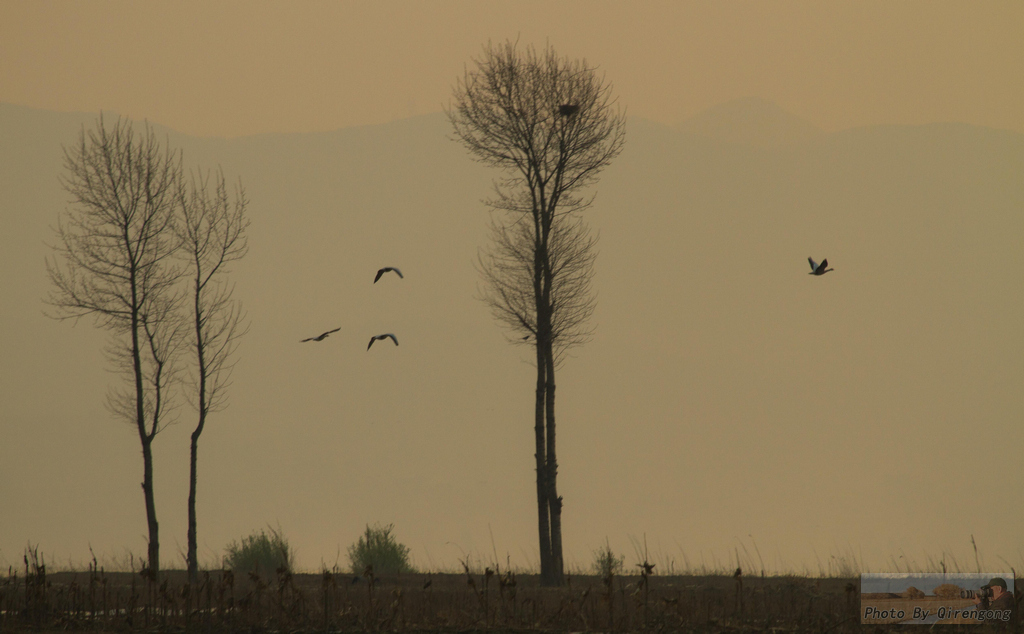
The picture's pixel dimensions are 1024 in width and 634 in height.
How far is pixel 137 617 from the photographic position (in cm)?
1422

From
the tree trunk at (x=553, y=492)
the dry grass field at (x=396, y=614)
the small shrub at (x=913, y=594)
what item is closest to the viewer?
the dry grass field at (x=396, y=614)

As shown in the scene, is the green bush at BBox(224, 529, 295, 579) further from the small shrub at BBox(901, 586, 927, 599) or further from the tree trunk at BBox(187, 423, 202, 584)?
the small shrub at BBox(901, 586, 927, 599)

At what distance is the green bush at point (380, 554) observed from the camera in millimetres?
25391

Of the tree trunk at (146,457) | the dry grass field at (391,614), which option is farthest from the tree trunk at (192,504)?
the dry grass field at (391,614)

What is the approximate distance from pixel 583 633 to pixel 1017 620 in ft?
19.8

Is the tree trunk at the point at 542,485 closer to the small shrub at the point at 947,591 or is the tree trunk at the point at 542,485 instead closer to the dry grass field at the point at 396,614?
the dry grass field at the point at 396,614

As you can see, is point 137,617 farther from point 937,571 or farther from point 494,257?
point 937,571

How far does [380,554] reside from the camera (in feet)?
83.7

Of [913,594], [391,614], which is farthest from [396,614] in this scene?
[913,594]

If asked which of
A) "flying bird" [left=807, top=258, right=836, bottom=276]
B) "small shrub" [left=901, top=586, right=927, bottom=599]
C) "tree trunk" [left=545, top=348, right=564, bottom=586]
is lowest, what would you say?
"small shrub" [left=901, top=586, right=927, bottom=599]

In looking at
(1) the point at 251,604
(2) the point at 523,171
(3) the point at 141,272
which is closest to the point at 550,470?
(2) the point at 523,171

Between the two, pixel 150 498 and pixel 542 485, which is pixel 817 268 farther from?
pixel 150 498

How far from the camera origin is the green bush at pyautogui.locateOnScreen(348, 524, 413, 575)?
25391mm

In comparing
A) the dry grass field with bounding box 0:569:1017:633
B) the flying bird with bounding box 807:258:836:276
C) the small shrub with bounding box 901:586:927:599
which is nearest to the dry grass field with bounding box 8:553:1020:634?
the dry grass field with bounding box 0:569:1017:633
